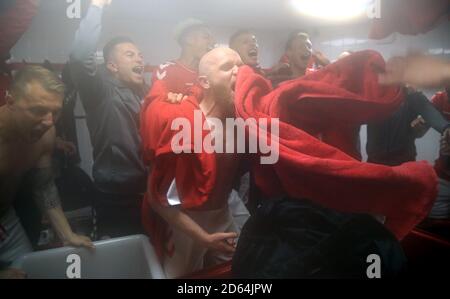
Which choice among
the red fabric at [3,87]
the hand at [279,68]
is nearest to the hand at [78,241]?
the red fabric at [3,87]

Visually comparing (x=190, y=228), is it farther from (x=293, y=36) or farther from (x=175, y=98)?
(x=293, y=36)

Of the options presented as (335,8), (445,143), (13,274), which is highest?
(335,8)

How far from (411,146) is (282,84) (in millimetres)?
489

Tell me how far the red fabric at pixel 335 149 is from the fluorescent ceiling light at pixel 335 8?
0.17 m

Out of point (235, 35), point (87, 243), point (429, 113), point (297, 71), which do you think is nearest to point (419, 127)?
point (429, 113)

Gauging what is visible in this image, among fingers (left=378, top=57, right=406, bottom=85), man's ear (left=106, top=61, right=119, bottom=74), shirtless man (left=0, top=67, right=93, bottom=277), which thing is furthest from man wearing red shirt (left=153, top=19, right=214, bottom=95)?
fingers (left=378, top=57, right=406, bottom=85)

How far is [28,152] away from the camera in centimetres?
106

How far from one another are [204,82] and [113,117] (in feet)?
0.99

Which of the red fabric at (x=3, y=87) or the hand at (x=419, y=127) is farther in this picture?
the hand at (x=419, y=127)

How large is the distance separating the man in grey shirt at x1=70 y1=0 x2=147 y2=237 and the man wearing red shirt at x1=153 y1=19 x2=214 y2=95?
8 cm

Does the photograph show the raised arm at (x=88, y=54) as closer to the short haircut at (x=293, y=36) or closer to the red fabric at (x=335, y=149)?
the red fabric at (x=335, y=149)

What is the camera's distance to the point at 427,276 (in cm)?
118

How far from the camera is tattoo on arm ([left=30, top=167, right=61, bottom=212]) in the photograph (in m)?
1.07

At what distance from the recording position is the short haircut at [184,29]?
3.57 feet
